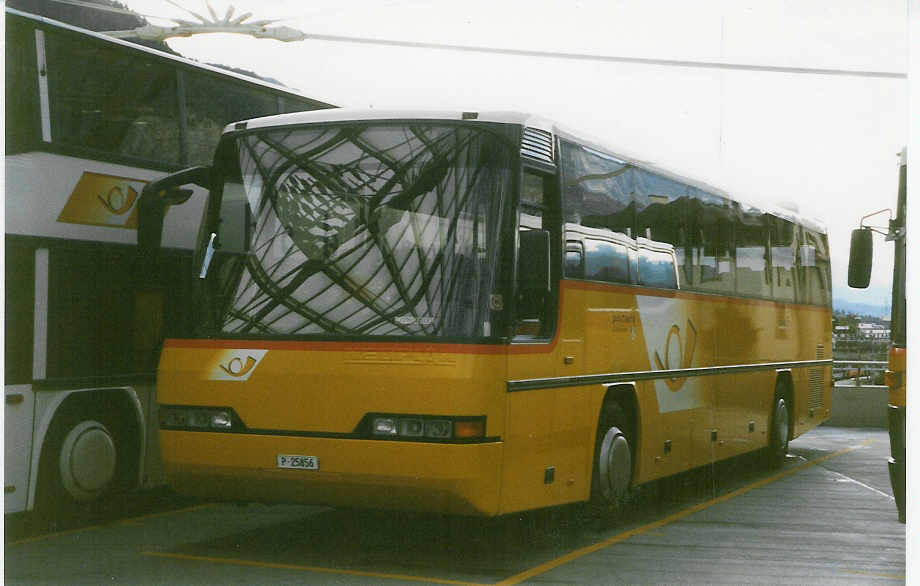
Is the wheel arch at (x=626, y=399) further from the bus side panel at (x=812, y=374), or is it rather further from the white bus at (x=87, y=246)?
the bus side panel at (x=812, y=374)

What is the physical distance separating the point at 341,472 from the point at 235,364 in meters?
1.10

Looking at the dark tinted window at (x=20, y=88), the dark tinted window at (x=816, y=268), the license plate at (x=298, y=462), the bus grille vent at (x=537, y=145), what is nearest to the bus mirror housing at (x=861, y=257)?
the bus grille vent at (x=537, y=145)

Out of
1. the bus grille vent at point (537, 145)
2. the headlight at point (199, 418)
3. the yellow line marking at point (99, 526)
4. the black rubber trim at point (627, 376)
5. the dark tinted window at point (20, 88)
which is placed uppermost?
the dark tinted window at point (20, 88)

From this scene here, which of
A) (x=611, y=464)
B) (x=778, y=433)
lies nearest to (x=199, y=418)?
(x=611, y=464)

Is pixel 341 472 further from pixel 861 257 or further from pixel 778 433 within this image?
pixel 778 433

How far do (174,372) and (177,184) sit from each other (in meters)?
1.58

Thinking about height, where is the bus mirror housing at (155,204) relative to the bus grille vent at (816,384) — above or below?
above

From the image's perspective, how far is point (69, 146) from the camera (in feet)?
→ 33.2

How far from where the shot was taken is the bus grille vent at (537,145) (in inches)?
361

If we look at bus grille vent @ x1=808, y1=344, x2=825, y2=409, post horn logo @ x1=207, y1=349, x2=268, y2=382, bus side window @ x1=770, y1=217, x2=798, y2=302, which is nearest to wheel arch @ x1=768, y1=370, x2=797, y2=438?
bus grille vent @ x1=808, y1=344, x2=825, y2=409

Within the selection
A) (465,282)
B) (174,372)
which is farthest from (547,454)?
(174,372)

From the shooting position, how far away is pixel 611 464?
10.6m

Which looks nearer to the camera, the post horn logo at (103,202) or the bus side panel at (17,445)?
the bus side panel at (17,445)

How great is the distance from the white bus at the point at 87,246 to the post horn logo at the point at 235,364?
0.57 metres
